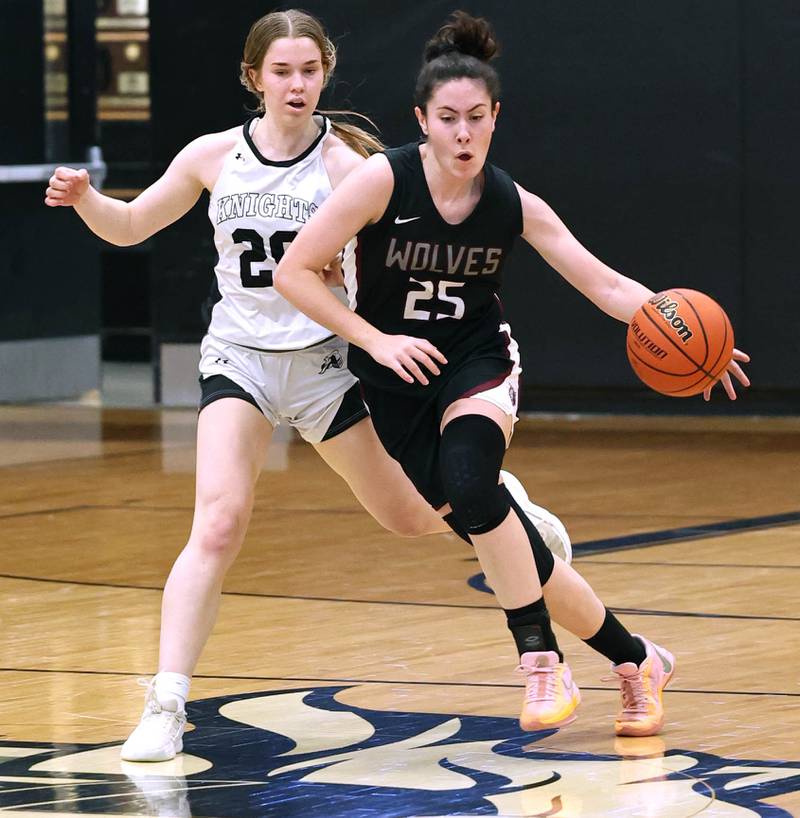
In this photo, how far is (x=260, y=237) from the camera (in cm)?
464

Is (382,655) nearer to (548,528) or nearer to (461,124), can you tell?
(548,528)

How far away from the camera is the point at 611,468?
9.92 meters

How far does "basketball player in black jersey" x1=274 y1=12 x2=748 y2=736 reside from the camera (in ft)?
14.1

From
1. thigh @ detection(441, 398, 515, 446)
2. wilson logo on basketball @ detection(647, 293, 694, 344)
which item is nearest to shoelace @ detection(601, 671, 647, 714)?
thigh @ detection(441, 398, 515, 446)

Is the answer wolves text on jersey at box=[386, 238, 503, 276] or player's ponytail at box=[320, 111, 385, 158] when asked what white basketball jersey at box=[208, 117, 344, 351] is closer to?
player's ponytail at box=[320, 111, 385, 158]

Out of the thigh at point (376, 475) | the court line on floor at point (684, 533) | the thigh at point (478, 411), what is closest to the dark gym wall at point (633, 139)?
the court line on floor at point (684, 533)

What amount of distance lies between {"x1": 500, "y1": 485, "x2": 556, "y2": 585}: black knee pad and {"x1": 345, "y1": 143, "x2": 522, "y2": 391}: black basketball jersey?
0.37m

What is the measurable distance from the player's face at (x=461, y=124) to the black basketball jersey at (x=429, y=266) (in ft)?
0.34

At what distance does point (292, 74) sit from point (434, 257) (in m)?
0.62

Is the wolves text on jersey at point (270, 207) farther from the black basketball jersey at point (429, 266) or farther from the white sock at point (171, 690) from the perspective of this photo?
the white sock at point (171, 690)

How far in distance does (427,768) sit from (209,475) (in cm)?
84

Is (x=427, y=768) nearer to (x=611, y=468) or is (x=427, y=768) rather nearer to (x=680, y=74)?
(x=611, y=468)

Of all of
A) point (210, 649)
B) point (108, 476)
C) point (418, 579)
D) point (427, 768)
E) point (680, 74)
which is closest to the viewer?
point (427, 768)

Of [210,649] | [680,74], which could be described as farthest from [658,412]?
[210,649]
